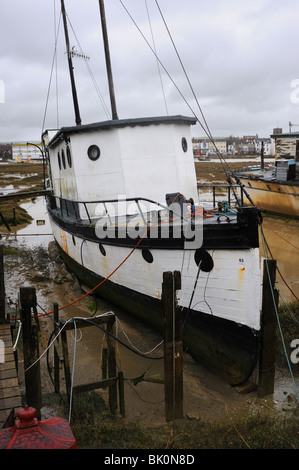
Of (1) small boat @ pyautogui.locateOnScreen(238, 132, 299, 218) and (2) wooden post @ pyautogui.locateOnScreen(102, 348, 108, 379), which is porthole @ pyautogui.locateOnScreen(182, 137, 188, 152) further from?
(1) small boat @ pyautogui.locateOnScreen(238, 132, 299, 218)

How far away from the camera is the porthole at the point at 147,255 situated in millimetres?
8180

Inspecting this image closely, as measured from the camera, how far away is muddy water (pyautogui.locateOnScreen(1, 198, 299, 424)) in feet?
23.0

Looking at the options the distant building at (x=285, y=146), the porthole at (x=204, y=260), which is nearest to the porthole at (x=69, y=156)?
the porthole at (x=204, y=260)

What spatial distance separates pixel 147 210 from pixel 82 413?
18.4 ft

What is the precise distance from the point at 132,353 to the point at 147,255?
2.38 m

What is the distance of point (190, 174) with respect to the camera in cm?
1128

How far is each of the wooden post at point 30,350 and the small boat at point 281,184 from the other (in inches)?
711

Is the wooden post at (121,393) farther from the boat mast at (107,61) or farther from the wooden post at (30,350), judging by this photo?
the boat mast at (107,61)

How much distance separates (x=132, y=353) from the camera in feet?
29.4

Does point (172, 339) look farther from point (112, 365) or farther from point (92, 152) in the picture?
point (92, 152)

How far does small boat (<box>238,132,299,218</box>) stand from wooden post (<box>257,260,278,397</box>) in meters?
15.5

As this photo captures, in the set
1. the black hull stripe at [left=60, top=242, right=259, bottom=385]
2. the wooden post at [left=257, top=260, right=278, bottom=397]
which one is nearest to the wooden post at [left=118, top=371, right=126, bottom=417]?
the black hull stripe at [left=60, top=242, right=259, bottom=385]

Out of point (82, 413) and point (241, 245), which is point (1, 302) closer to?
point (82, 413)

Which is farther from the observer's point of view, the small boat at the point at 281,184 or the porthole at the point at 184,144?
the small boat at the point at 281,184
